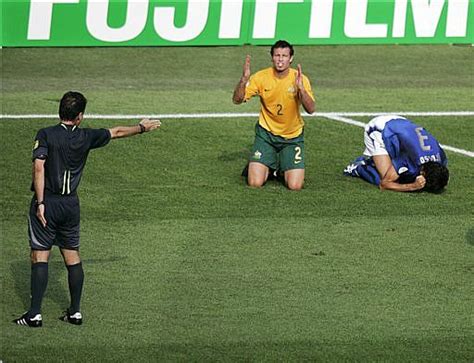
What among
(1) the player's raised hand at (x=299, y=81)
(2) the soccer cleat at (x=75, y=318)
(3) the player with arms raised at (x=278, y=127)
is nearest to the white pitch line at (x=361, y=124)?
(3) the player with arms raised at (x=278, y=127)

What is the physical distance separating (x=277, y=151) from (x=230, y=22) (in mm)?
8810

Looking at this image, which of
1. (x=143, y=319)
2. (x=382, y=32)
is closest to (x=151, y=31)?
(x=382, y=32)

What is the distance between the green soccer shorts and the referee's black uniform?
5.48m

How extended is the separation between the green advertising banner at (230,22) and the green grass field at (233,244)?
183 cm

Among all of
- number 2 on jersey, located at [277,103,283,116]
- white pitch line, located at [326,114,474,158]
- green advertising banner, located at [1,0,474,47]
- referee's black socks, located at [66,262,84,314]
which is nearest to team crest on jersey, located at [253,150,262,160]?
number 2 on jersey, located at [277,103,283,116]

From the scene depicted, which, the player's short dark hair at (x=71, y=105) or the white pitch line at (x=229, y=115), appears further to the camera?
the white pitch line at (x=229, y=115)

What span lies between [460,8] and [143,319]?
15.1m

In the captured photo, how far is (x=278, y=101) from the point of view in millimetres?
15500

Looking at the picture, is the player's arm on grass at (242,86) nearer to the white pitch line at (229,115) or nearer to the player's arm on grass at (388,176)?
the player's arm on grass at (388,176)

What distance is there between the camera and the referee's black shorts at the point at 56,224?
10172mm

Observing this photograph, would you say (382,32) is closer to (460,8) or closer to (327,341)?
(460,8)

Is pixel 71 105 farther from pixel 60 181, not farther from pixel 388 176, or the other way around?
pixel 388 176

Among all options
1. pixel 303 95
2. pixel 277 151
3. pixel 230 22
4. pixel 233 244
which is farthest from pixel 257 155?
pixel 230 22

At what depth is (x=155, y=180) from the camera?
52.0ft
